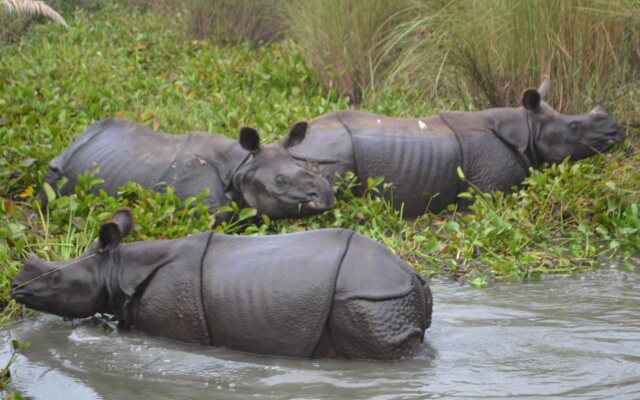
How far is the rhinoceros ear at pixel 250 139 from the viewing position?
804cm

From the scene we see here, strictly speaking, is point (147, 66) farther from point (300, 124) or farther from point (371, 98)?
point (300, 124)

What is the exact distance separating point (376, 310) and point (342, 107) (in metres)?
5.64

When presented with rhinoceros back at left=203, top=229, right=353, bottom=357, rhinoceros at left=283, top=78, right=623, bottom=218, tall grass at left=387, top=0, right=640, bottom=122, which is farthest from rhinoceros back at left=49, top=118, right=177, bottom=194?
tall grass at left=387, top=0, right=640, bottom=122

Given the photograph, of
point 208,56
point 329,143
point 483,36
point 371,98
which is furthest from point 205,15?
point 329,143

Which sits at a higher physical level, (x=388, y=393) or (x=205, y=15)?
(x=205, y=15)

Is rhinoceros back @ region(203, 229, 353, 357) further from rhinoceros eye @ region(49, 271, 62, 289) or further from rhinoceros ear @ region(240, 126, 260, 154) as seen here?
rhinoceros ear @ region(240, 126, 260, 154)

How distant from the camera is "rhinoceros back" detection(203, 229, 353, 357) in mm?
5613

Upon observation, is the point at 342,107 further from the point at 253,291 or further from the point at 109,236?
the point at 253,291

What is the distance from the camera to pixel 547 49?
9.75 m

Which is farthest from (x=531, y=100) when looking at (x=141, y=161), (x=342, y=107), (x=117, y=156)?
(x=117, y=156)

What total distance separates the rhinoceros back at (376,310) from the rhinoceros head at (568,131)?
3717 millimetres

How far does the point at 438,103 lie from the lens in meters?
10.8

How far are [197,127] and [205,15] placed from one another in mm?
4982

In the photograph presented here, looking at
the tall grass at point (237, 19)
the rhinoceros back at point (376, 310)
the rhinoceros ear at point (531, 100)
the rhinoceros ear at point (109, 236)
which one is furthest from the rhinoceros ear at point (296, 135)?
the tall grass at point (237, 19)
